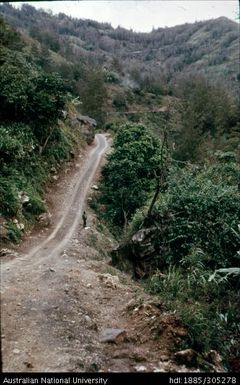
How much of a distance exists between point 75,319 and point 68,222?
464 inches

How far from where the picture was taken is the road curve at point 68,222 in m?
14.4

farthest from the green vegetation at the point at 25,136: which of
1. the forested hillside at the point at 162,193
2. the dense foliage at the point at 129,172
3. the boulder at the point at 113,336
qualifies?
the boulder at the point at 113,336

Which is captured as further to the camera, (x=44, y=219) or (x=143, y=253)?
(x=44, y=219)

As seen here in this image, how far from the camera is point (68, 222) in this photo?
20672 mm

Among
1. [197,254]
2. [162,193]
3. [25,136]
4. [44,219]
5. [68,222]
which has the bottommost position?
[68,222]

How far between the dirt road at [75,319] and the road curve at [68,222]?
11 cm

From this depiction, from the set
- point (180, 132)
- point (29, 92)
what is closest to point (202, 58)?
point (180, 132)

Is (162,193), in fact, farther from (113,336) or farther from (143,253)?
(113,336)

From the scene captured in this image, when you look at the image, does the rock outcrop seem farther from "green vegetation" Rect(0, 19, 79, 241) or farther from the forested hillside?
"green vegetation" Rect(0, 19, 79, 241)

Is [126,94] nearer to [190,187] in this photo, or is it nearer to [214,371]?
[190,187]

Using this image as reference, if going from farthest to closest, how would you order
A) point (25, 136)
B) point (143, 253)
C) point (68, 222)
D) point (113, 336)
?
point (25, 136)
point (68, 222)
point (143, 253)
point (113, 336)

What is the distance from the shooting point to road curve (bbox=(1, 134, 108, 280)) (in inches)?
565

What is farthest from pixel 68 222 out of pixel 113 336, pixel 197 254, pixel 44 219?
pixel 113 336

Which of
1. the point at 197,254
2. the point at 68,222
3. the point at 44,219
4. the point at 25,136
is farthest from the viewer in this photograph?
the point at 25,136
